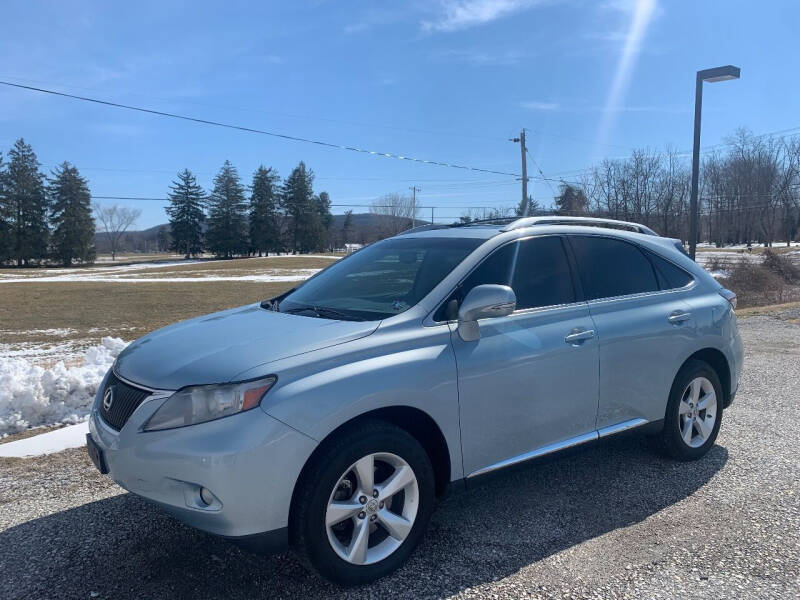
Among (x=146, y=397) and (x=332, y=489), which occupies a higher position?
(x=146, y=397)

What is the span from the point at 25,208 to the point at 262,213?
2780 centimetres

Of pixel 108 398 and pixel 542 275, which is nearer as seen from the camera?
pixel 108 398

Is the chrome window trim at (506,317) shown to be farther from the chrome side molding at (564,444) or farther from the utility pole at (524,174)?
the utility pole at (524,174)

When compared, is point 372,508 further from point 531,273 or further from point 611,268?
point 611,268

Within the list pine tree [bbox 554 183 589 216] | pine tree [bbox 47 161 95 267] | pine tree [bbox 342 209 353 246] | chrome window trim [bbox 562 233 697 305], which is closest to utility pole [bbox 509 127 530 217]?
pine tree [bbox 554 183 589 216]

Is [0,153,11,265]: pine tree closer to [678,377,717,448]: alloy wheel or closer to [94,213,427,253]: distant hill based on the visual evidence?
[94,213,427,253]: distant hill

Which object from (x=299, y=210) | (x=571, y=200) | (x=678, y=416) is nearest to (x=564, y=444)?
(x=678, y=416)

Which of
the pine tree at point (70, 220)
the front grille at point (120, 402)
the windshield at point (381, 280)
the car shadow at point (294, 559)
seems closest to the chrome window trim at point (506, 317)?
the windshield at point (381, 280)

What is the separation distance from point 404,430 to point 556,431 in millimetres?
1059

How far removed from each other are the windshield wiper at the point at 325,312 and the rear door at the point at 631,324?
5.24 ft

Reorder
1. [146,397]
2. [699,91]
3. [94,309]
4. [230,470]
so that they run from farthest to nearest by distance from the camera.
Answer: [94,309] < [699,91] < [146,397] < [230,470]

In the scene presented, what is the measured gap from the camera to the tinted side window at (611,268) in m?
4.04

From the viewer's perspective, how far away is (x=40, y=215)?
66688mm

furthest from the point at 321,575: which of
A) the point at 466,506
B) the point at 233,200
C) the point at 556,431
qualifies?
the point at 233,200
